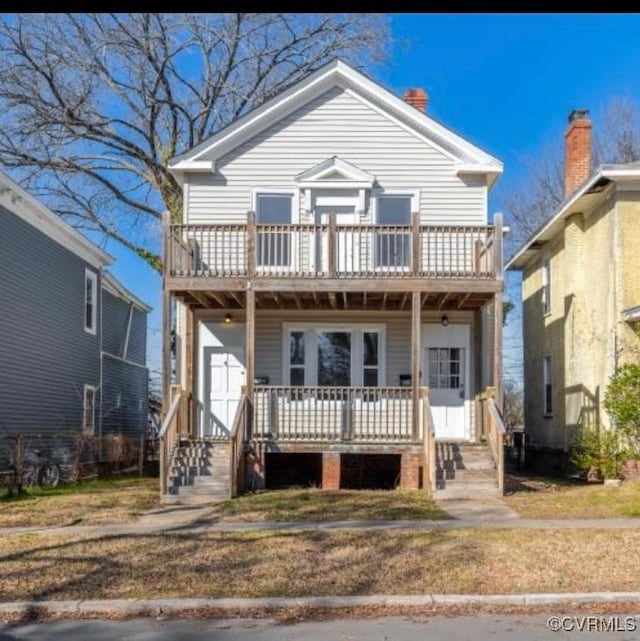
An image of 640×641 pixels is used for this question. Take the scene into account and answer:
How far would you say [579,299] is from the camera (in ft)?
66.5

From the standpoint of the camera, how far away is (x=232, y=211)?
1850cm

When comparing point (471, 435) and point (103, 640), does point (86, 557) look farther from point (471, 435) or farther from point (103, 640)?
point (471, 435)

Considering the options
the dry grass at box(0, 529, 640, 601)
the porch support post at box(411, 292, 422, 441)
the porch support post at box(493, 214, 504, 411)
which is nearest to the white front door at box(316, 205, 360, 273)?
the porch support post at box(411, 292, 422, 441)

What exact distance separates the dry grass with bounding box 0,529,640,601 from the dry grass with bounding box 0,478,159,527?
5.23ft

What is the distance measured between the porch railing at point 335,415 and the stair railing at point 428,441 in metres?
0.45

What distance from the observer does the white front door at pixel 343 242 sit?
1673 centimetres

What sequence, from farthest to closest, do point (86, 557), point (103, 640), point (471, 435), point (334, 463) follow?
point (471, 435) < point (334, 463) < point (86, 557) < point (103, 640)

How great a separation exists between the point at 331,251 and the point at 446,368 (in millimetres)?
4195

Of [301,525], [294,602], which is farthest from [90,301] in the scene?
[294,602]

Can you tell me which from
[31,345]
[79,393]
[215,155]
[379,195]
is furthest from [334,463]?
[79,393]

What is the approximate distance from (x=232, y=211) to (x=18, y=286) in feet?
17.8

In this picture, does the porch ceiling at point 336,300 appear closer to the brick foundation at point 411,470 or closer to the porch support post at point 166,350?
the porch support post at point 166,350

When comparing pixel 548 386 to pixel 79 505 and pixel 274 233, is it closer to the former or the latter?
pixel 274 233

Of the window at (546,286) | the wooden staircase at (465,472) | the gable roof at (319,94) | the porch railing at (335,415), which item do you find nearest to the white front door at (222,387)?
the porch railing at (335,415)
